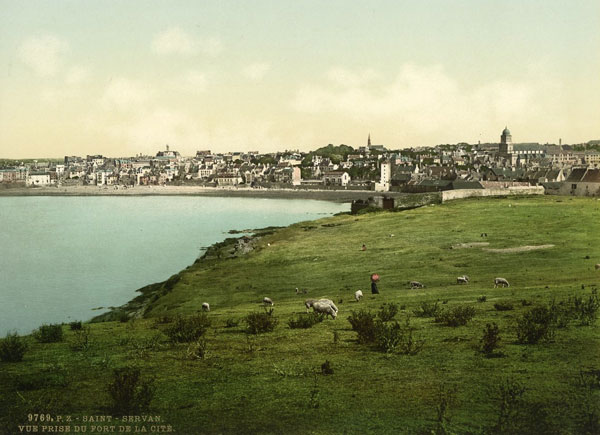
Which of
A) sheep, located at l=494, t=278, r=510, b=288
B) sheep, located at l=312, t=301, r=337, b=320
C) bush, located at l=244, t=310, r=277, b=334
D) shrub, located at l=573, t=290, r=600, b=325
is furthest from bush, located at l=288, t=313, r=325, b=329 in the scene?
sheep, located at l=494, t=278, r=510, b=288

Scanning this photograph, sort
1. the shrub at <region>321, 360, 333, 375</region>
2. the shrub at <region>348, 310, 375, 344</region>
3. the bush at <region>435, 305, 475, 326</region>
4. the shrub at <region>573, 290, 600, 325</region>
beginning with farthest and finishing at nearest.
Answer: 1. the bush at <region>435, 305, 475, 326</region>
2. the shrub at <region>573, 290, 600, 325</region>
3. the shrub at <region>348, 310, 375, 344</region>
4. the shrub at <region>321, 360, 333, 375</region>

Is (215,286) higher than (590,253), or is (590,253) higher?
(590,253)

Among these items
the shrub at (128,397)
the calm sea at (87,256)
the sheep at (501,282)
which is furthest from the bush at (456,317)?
the calm sea at (87,256)

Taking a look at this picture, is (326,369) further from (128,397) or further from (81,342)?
(81,342)

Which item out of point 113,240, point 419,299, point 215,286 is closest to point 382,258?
point 215,286

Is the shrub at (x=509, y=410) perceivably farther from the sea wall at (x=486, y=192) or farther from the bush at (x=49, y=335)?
the sea wall at (x=486, y=192)

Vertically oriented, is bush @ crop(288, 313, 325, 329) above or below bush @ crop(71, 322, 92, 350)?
above

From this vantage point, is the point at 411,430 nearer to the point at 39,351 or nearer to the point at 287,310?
the point at 39,351

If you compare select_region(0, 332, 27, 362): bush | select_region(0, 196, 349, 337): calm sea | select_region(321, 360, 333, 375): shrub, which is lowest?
select_region(0, 196, 349, 337): calm sea

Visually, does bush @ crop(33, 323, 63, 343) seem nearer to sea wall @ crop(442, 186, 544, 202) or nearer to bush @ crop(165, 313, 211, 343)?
bush @ crop(165, 313, 211, 343)
